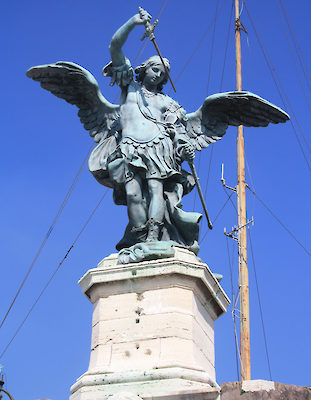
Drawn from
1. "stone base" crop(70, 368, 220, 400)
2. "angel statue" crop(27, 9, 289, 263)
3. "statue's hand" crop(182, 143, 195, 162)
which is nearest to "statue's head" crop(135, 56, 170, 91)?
"angel statue" crop(27, 9, 289, 263)

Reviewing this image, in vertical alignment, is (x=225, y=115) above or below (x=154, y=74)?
below

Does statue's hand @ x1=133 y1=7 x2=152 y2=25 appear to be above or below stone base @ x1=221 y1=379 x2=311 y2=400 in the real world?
above

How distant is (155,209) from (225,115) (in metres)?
2.02

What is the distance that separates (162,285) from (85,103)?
119 inches

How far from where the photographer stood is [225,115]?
917cm

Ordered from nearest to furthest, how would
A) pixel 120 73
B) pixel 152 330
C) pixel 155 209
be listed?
pixel 152 330 → pixel 155 209 → pixel 120 73

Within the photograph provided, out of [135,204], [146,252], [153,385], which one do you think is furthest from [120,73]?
[153,385]

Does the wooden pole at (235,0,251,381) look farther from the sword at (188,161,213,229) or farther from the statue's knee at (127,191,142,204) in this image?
the statue's knee at (127,191,142,204)

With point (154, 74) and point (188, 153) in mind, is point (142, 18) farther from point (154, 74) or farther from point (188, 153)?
point (188, 153)

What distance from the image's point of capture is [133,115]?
8422 millimetres

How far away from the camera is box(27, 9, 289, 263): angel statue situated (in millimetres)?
7930

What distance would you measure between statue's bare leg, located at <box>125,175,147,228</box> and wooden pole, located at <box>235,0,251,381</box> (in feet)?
27.2

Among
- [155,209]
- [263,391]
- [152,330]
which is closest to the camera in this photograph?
[263,391]

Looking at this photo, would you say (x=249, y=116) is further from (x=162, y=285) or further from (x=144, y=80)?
(x=162, y=285)
